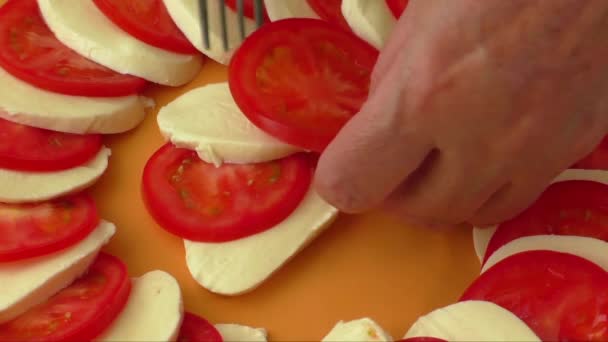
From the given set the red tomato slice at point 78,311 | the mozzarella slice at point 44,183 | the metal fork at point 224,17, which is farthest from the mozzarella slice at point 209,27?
the red tomato slice at point 78,311

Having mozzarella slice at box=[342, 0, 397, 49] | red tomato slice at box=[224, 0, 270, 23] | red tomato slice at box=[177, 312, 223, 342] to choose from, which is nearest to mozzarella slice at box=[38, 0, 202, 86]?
red tomato slice at box=[224, 0, 270, 23]

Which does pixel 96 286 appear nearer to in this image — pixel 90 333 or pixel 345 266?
pixel 90 333

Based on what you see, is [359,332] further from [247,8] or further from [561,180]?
[247,8]

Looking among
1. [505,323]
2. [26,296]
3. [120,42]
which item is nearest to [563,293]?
[505,323]

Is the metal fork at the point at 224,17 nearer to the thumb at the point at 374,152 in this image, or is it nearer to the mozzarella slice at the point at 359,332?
the thumb at the point at 374,152

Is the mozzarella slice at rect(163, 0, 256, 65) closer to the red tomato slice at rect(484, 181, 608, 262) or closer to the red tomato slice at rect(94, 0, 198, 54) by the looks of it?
the red tomato slice at rect(94, 0, 198, 54)

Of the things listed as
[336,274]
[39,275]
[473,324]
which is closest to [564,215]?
[473,324]

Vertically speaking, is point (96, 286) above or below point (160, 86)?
below
